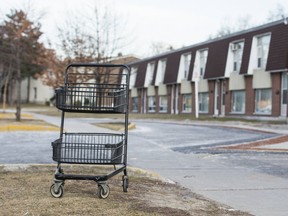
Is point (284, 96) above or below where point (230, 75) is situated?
below

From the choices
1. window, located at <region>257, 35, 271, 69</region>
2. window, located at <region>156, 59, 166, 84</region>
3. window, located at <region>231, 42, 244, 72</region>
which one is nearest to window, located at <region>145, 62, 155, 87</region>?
window, located at <region>156, 59, 166, 84</region>

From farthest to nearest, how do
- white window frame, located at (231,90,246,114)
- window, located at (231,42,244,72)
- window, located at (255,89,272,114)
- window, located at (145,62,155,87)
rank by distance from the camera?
window, located at (145,62,155,87), white window frame, located at (231,90,246,114), window, located at (231,42,244,72), window, located at (255,89,272,114)

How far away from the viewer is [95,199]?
5977 millimetres

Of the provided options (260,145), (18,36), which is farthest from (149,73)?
(260,145)

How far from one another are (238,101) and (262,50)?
5062 millimetres

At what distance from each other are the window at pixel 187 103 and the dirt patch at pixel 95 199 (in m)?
35.7

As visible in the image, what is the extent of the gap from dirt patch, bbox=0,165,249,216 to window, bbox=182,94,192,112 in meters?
35.7

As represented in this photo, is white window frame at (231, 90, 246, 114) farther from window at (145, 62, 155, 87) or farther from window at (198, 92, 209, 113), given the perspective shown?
window at (145, 62, 155, 87)

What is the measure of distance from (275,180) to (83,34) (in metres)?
20.1

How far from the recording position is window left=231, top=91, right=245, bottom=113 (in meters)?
35.5

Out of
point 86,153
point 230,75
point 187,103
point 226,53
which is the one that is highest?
point 226,53

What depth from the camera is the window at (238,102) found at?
35.5 metres

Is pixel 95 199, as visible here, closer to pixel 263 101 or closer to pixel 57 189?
pixel 57 189

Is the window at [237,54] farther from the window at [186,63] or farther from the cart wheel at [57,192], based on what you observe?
the cart wheel at [57,192]
